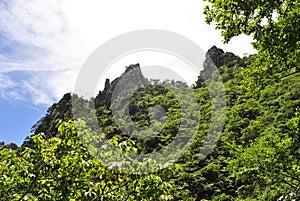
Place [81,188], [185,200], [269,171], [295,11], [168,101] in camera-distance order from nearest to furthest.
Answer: [81,188] < [295,11] < [269,171] < [185,200] < [168,101]

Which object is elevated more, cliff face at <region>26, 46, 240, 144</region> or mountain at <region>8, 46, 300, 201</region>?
cliff face at <region>26, 46, 240, 144</region>

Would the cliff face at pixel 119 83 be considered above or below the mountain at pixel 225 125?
above

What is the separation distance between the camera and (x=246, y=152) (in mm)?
Answer: 13125

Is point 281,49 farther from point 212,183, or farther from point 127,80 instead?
Result: point 127,80

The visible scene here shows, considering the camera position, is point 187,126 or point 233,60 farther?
point 233,60

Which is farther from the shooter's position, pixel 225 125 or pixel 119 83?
pixel 119 83

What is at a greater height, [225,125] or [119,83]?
[119,83]

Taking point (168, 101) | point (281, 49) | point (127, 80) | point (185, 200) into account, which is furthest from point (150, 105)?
point (281, 49)

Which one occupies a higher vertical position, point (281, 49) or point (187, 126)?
point (187, 126)

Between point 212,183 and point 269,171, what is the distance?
85.1ft

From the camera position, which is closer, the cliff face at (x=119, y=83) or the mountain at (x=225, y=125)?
the mountain at (x=225, y=125)

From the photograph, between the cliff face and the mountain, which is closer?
the mountain

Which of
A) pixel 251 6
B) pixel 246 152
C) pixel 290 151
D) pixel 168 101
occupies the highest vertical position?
pixel 168 101

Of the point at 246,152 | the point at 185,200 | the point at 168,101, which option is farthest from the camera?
the point at 168,101
